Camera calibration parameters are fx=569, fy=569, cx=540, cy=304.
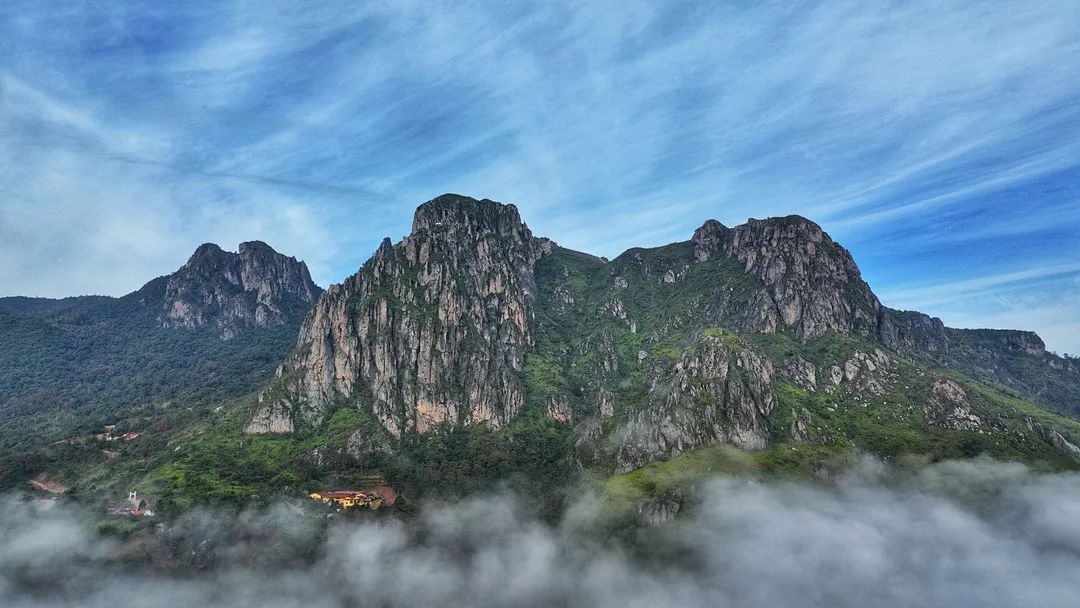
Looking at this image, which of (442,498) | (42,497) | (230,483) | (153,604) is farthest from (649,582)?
(42,497)

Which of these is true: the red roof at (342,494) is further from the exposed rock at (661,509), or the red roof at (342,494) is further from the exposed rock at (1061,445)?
the exposed rock at (1061,445)

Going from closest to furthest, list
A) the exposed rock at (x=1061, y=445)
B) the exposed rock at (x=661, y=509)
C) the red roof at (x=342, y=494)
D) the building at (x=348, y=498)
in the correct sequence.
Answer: the exposed rock at (x=661, y=509), the building at (x=348, y=498), the red roof at (x=342, y=494), the exposed rock at (x=1061, y=445)

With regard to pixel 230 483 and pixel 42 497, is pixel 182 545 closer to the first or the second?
pixel 230 483

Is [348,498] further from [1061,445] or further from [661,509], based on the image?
[1061,445]

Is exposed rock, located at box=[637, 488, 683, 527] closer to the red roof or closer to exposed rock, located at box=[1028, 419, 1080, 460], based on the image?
the red roof

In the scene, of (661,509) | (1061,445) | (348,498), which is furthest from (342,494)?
(1061,445)

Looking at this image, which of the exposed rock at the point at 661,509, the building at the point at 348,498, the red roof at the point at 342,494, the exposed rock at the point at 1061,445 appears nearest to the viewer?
the exposed rock at the point at 661,509

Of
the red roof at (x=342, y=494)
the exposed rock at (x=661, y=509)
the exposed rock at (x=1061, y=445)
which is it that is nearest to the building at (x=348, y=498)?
the red roof at (x=342, y=494)

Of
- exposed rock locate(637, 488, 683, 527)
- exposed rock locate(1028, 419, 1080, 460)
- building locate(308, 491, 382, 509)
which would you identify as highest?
building locate(308, 491, 382, 509)

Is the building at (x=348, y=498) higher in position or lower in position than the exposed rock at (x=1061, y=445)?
higher

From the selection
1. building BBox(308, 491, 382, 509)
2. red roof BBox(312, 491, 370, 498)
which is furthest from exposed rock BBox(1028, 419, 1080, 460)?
red roof BBox(312, 491, 370, 498)

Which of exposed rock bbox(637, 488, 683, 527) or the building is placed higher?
the building
